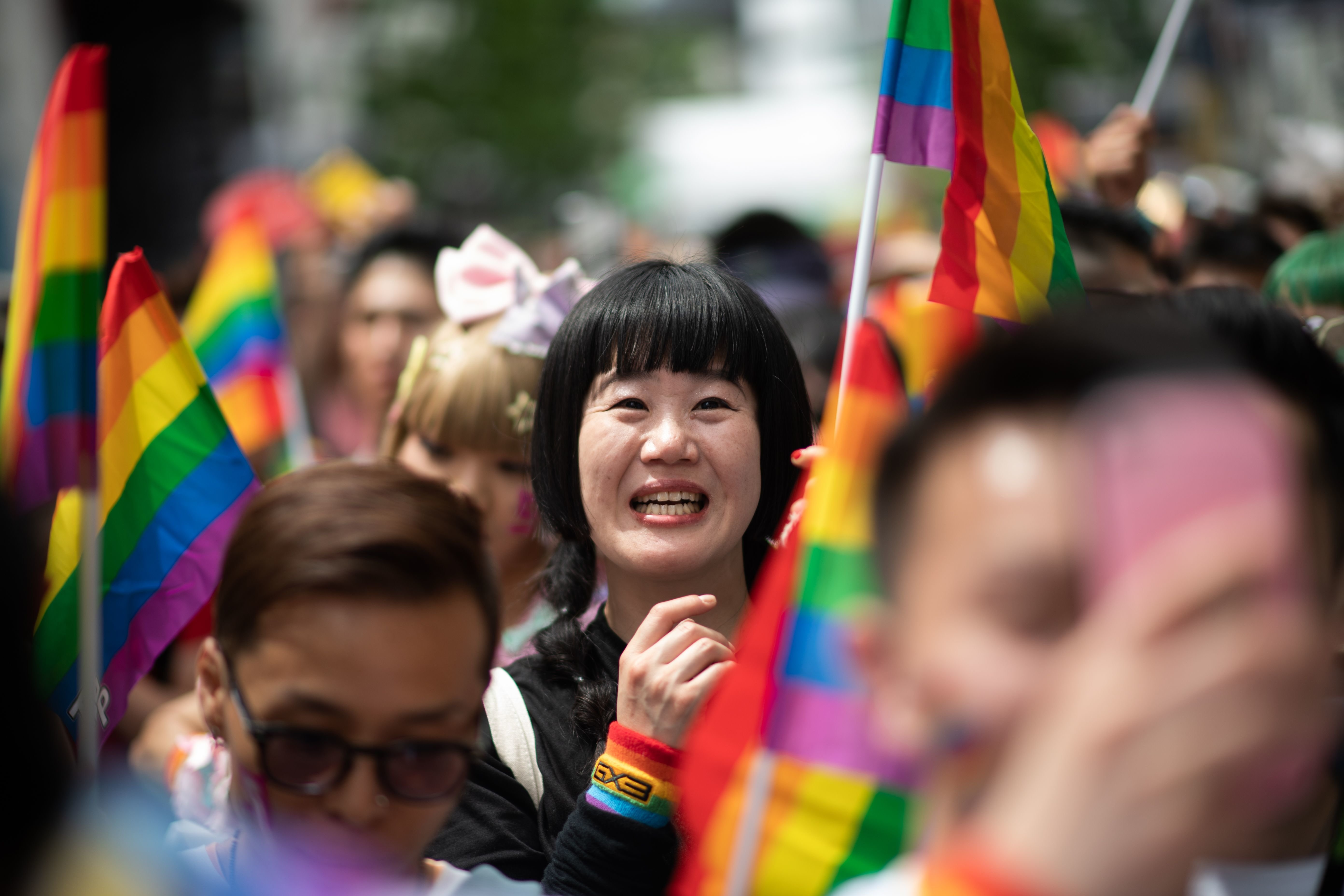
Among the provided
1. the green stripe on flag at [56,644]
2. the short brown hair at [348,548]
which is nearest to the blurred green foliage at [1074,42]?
the green stripe on flag at [56,644]

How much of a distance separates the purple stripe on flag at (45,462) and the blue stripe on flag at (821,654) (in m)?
1.61

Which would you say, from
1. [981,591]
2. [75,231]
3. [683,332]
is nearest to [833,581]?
[981,591]

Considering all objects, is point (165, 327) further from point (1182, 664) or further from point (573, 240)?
point (573, 240)

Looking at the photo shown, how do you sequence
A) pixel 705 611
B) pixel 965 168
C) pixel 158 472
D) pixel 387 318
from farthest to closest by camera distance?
pixel 387 318 < pixel 158 472 < pixel 965 168 < pixel 705 611

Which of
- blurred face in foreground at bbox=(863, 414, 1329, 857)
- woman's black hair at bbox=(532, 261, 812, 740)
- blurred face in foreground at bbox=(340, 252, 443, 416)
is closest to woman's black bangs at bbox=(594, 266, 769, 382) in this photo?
woman's black hair at bbox=(532, 261, 812, 740)

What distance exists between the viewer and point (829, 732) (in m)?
1.49


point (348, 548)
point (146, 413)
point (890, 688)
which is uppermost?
point (890, 688)

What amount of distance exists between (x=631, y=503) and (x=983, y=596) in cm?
153

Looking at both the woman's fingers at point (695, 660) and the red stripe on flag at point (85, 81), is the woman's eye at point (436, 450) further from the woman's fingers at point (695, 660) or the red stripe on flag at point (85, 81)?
the woman's fingers at point (695, 660)

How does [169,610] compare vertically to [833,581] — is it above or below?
below

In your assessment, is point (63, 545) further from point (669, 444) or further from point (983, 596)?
point (983, 596)

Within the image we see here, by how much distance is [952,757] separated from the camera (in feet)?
3.33

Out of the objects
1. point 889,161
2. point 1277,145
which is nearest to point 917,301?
point 889,161

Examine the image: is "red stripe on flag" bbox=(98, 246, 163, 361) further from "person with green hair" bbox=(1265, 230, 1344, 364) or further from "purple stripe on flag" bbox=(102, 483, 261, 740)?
"person with green hair" bbox=(1265, 230, 1344, 364)
